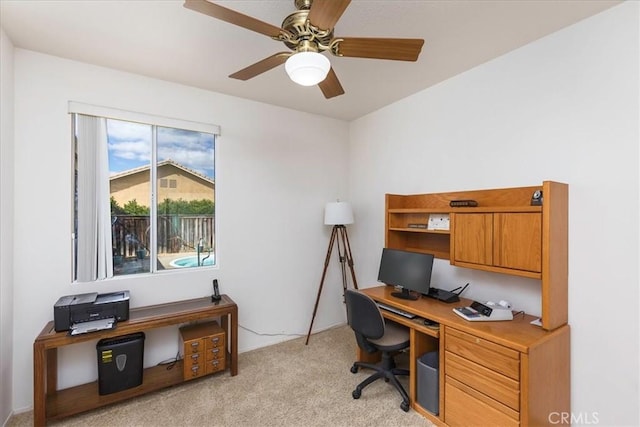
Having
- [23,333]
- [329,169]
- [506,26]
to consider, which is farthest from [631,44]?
[23,333]

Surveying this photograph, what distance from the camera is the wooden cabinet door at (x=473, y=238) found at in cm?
212

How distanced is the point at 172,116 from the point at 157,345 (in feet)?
6.93

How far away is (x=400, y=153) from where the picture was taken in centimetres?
321

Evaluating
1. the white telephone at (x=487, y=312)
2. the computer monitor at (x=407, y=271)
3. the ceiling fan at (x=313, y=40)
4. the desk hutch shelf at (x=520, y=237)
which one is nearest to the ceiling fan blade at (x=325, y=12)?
the ceiling fan at (x=313, y=40)

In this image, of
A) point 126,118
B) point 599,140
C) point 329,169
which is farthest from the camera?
point 329,169

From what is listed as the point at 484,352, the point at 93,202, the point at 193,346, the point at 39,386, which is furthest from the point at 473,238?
the point at 39,386

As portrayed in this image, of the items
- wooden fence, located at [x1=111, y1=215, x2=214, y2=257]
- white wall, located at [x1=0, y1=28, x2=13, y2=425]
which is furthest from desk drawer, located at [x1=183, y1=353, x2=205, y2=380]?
white wall, located at [x1=0, y1=28, x2=13, y2=425]

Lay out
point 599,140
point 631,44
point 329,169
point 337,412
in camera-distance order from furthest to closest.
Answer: point 329,169 < point 337,412 < point 599,140 < point 631,44

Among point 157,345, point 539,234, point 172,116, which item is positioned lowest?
point 157,345

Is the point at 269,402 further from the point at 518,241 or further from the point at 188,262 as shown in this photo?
the point at 518,241

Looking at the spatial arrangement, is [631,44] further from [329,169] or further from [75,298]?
[75,298]

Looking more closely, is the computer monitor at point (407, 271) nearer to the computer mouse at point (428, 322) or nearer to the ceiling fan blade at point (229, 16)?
the computer mouse at point (428, 322)

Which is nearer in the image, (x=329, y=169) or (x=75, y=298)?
(x=75, y=298)

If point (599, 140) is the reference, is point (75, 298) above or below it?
below
